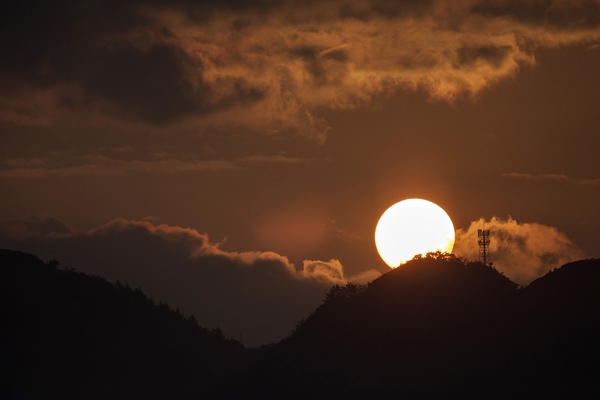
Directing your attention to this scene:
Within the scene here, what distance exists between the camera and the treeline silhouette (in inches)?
2279

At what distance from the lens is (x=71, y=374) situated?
83000mm

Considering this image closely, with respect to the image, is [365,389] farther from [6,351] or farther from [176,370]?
[6,351]

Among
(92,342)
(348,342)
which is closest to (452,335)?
(348,342)

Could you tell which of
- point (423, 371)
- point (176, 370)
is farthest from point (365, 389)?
point (176, 370)

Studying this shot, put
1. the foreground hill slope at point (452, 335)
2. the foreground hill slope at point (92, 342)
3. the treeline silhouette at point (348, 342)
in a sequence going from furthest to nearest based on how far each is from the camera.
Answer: the foreground hill slope at point (92, 342) → the treeline silhouette at point (348, 342) → the foreground hill slope at point (452, 335)

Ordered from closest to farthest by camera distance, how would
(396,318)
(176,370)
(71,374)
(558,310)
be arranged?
(558,310) → (396,318) → (71,374) → (176,370)

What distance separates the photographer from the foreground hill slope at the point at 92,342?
82.6 m

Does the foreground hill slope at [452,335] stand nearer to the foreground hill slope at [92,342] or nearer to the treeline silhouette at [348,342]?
the treeline silhouette at [348,342]

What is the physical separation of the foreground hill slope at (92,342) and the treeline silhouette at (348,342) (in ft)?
0.55

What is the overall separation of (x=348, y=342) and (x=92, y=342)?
3603 centimetres

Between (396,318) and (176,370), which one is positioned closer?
(396,318)

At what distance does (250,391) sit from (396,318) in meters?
15.9

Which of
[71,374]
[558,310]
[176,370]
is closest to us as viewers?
[558,310]

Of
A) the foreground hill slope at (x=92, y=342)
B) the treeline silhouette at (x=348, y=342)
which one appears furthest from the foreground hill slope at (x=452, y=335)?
the foreground hill slope at (x=92, y=342)
